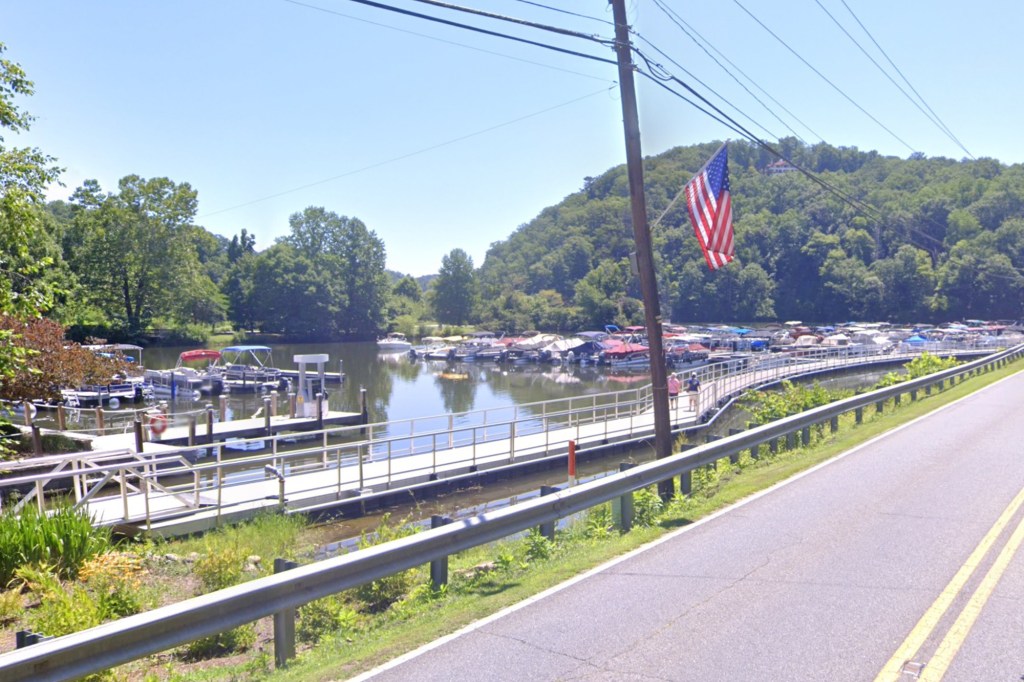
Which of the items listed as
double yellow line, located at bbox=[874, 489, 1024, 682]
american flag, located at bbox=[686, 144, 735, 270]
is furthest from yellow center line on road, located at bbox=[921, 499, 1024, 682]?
american flag, located at bbox=[686, 144, 735, 270]

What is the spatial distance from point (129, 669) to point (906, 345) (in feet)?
247

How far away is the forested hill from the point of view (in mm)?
129000

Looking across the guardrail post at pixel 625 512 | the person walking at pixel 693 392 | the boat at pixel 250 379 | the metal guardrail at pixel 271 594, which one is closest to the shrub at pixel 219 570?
the metal guardrail at pixel 271 594

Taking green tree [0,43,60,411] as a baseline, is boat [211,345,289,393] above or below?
below

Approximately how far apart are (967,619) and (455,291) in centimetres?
14263

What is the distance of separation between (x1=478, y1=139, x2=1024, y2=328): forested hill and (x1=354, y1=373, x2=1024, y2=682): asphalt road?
11421cm

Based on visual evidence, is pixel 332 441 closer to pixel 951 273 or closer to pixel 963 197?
pixel 951 273

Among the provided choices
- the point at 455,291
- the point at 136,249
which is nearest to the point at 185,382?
the point at 136,249

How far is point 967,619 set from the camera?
22.1 feet

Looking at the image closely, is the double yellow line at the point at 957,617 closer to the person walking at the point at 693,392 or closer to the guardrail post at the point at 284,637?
the guardrail post at the point at 284,637

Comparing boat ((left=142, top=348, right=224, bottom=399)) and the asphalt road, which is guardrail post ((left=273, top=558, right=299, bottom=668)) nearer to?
the asphalt road

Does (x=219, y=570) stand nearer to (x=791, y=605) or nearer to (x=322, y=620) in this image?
(x=322, y=620)

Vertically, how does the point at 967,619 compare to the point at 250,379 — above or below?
above

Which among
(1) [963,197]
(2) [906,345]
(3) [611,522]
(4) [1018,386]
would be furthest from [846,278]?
(3) [611,522]
